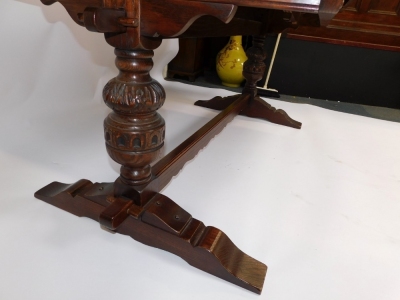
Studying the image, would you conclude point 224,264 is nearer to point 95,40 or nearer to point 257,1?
point 257,1

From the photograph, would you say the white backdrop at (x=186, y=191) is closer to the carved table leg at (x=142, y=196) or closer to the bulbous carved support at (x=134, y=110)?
the carved table leg at (x=142, y=196)

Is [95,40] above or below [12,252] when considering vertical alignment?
above

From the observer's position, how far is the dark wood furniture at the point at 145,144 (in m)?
0.53

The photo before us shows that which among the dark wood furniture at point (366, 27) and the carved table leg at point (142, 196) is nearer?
the carved table leg at point (142, 196)

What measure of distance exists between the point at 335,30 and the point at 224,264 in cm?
231

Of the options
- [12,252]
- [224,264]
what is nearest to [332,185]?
[224,264]

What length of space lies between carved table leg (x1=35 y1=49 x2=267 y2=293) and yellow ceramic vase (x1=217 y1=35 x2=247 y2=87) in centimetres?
175

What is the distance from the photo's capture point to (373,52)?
7.77ft

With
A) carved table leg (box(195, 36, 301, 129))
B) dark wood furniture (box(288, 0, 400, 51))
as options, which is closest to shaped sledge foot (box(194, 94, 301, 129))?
carved table leg (box(195, 36, 301, 129))

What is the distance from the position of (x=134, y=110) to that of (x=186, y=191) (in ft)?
1.39

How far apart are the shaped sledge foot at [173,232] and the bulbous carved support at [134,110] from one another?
0.40 feet

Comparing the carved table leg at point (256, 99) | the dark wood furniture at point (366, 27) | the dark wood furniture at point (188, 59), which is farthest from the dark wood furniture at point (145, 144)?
the dark wood furniture at point (366, 27)

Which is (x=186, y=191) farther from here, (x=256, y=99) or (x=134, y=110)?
(x=256, y=99)

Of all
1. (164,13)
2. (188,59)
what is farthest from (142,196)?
(188,59)
